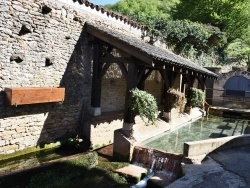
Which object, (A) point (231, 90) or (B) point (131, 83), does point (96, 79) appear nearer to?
(B) point (131, 83)

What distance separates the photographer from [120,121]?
8.98 m

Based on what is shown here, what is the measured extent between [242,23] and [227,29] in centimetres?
161

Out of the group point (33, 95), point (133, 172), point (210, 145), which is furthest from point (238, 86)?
point (33, 95)

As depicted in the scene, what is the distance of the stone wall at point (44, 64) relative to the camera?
6.14 metres

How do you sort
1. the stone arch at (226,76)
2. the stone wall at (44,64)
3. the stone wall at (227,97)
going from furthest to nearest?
the stone arch at (226,76)
the stone wall at (227,97)
the stone wall at (44,64)

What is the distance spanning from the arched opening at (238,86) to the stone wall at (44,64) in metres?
11.2

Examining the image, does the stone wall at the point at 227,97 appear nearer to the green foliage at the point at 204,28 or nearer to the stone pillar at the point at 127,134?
the green foliage at the point at 204,28

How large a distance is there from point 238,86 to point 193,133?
8.34 meters

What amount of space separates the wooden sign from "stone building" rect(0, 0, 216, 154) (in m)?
0.11

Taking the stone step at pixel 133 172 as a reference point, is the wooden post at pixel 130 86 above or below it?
above

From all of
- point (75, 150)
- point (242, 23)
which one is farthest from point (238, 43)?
point (75, 150)

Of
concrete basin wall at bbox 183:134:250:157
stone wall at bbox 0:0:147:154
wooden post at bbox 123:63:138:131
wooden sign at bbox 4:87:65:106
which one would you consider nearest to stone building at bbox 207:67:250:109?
concrete basin wall at bbox 183:134:250:157

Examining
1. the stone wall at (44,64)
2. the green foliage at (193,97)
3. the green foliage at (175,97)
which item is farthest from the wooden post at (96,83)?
the green foliage at (193,97)

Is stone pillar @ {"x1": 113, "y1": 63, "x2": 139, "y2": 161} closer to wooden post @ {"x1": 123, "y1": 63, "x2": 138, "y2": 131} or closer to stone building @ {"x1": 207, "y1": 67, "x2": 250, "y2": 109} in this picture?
wooden post @ {"x1": 123, "y1": 63, "x2": 138, "y2": 131}
